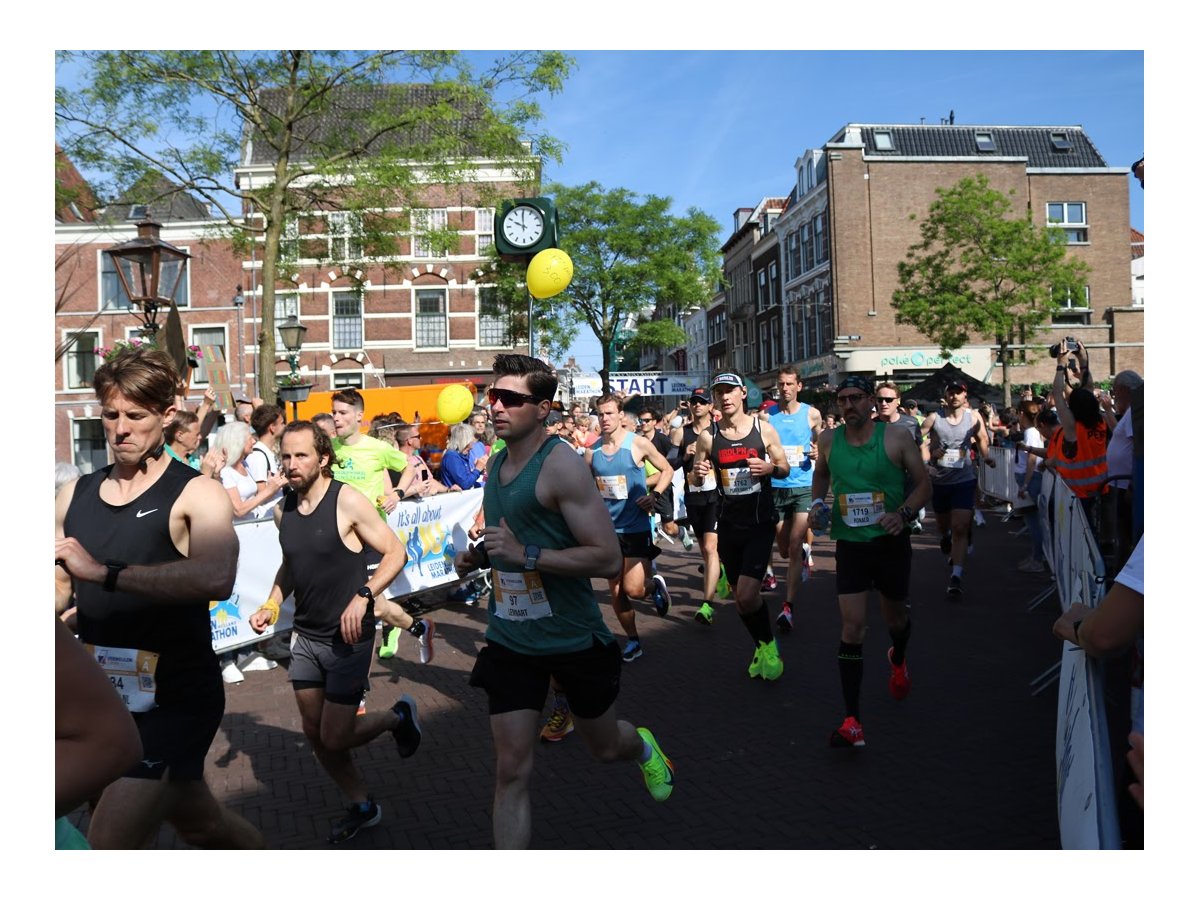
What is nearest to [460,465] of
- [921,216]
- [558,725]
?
[558,725]

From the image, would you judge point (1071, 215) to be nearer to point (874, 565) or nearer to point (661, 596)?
point (661, 596)

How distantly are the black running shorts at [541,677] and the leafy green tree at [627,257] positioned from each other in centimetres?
3393

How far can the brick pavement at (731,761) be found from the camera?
4051 mm

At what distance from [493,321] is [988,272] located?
17.4 m

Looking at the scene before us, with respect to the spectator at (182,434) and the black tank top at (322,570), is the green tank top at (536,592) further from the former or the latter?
the spectator at (182,434)

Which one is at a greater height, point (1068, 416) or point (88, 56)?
point (88, 56)

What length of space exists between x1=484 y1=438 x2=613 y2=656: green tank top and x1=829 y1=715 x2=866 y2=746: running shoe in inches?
78.8

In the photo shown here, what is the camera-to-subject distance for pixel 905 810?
419 centimetres

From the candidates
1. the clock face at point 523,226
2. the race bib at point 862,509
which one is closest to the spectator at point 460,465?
the clock face at point 523,226

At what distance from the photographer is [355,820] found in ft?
13.5

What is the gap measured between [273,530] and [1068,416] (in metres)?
6.52

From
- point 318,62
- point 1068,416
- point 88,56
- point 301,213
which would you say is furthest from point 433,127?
point 1068,416

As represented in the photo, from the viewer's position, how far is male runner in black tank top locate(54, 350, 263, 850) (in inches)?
114
